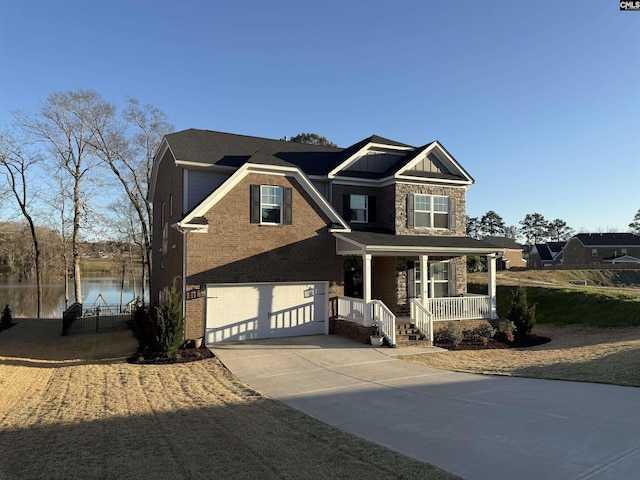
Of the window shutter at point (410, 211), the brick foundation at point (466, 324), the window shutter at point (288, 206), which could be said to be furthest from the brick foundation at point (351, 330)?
the window shutter at point (410, 211)

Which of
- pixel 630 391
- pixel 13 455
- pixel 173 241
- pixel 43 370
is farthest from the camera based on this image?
pixel 173 241

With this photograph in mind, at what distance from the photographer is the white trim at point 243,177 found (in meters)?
14.7

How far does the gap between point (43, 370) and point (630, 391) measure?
14801 millimetres

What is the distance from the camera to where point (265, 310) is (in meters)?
15.9

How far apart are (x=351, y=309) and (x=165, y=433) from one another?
10113 mm

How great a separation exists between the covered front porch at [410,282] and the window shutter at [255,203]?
3178 mm

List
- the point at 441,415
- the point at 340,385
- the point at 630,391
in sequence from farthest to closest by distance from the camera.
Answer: the point at 340,385
the point at 630,391
the point at 441,415

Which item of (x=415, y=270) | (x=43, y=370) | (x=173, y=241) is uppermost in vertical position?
(x=173, y=241)

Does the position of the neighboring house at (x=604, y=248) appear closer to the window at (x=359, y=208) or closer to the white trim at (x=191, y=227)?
the window at (x=359, y=208)

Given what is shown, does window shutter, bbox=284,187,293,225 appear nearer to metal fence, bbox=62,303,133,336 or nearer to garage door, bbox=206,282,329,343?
garage door, bbox=206,282,329,343

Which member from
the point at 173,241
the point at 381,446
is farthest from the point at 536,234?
the point at 381,446

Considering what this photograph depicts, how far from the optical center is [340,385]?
9875 mm

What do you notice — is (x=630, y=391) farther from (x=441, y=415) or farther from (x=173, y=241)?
(x=173, y=241)

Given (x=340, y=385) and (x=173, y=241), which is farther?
(x=173, y=241)
